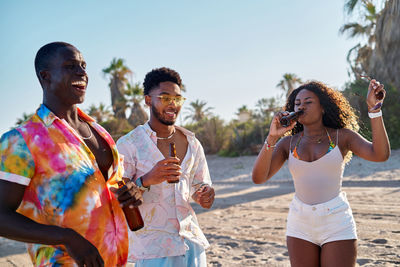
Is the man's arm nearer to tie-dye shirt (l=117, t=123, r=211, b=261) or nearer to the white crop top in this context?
tie-dye shirt (l=117, t=123, r=211, b=261)

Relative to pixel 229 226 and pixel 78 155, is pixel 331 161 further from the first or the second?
pixel 229 226

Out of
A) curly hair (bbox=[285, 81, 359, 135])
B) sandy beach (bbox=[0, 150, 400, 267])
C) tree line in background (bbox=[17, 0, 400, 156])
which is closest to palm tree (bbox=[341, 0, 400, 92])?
tree line in background (bbox=[17, 0, 400, 156])

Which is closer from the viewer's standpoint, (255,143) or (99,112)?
(255,143)

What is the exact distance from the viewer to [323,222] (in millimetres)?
3115

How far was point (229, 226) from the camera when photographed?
7633mm

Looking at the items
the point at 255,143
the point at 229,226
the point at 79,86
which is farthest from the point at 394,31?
the point at 79,86

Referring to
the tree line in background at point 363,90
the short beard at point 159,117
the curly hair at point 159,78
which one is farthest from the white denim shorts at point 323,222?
the tree line in background at point 363,90

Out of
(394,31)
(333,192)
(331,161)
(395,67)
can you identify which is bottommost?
(333,192)

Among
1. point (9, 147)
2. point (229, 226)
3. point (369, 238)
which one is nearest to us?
point (9, 147)

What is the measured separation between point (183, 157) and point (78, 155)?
4.79ft

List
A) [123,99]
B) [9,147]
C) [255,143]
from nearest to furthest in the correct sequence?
[9,147], [255,143], [123,99]

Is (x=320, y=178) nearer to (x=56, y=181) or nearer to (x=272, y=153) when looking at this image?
(x=272, y=153)

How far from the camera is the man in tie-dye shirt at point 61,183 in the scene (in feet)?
5.79

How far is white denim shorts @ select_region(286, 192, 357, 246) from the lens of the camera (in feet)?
10.1
